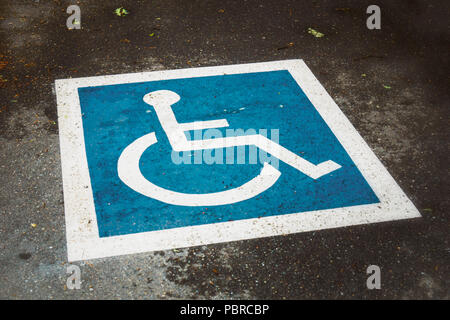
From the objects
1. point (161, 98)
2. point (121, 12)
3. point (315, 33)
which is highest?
point (121, 12)

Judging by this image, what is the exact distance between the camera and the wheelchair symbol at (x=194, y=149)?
429 centimetres

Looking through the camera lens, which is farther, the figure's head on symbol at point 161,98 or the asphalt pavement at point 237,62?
the figure's head on symbol at point 161,98

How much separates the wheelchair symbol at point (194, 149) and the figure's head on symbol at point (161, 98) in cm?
1

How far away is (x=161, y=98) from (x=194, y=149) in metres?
0.99

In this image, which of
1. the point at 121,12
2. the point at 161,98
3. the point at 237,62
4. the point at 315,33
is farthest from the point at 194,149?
the point at 121,12

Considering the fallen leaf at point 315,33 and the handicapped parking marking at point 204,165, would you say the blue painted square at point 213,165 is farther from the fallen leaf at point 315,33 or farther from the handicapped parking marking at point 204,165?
the fallen leaf at point 315,33

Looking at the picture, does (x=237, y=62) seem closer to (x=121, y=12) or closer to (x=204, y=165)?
(x=204, y=165)

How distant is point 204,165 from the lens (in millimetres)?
4602

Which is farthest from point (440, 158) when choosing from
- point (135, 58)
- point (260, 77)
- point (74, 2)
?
point (74, 2)

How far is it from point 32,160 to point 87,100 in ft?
3.60

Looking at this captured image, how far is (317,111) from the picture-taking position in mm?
5348

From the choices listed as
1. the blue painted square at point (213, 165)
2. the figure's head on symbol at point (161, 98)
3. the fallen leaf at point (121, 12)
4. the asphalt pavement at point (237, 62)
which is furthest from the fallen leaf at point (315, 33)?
the fallen leaf at point (121, 12)
